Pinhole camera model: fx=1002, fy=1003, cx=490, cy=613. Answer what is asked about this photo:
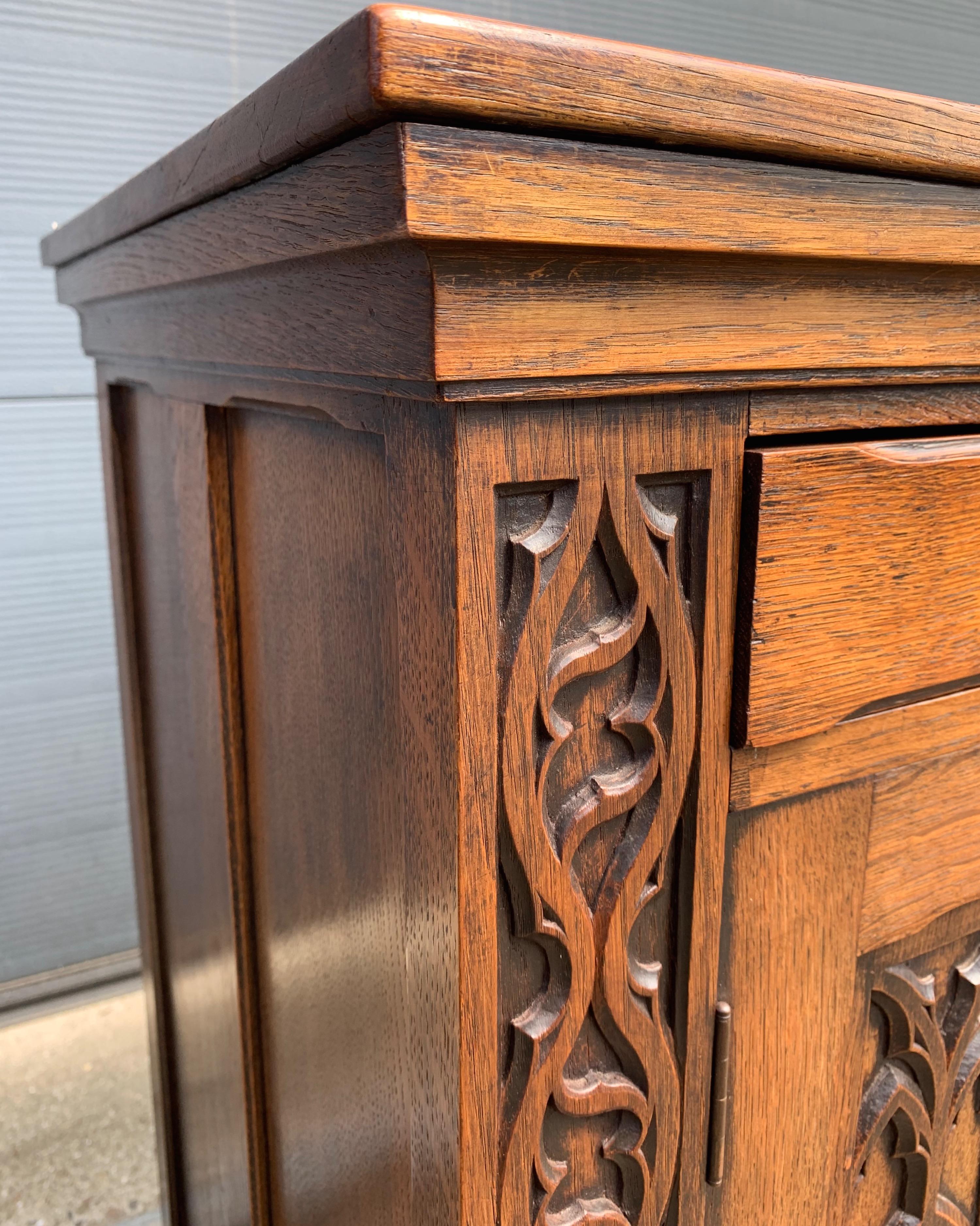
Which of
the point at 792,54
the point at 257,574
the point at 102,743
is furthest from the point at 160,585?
the point at 792,54

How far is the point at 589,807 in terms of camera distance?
33cm

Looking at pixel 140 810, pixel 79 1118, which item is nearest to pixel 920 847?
pixel 140 810

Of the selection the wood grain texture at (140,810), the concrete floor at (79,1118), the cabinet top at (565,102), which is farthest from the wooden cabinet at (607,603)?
the concrete floor at (79,1118)

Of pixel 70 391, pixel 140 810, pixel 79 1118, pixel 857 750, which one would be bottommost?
pixel 79 1118

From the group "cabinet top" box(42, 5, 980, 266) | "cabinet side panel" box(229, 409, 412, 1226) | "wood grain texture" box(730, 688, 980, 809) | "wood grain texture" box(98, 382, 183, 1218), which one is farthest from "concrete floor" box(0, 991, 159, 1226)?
"cabinet top" box(42, 5, 980, 266)

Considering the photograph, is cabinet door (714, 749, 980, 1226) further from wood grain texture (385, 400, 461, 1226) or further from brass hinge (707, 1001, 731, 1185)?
wood grain texture (385, 400, 461, 1226)

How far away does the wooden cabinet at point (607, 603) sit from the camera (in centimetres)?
27

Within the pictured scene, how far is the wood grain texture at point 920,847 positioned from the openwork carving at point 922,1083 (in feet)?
0.10

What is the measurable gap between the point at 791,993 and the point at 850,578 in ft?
0.57

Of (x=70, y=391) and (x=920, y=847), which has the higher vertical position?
(x=70, y=391)

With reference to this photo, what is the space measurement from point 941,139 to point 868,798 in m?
0.25

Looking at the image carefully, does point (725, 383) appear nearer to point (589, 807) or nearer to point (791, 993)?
point (589, 807)

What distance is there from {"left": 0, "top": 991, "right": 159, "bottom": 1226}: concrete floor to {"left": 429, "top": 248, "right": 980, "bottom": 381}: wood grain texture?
3.44 feet

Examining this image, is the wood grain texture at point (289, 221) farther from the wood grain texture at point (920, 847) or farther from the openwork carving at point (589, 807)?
the wood grain texture at point (920, 847)
